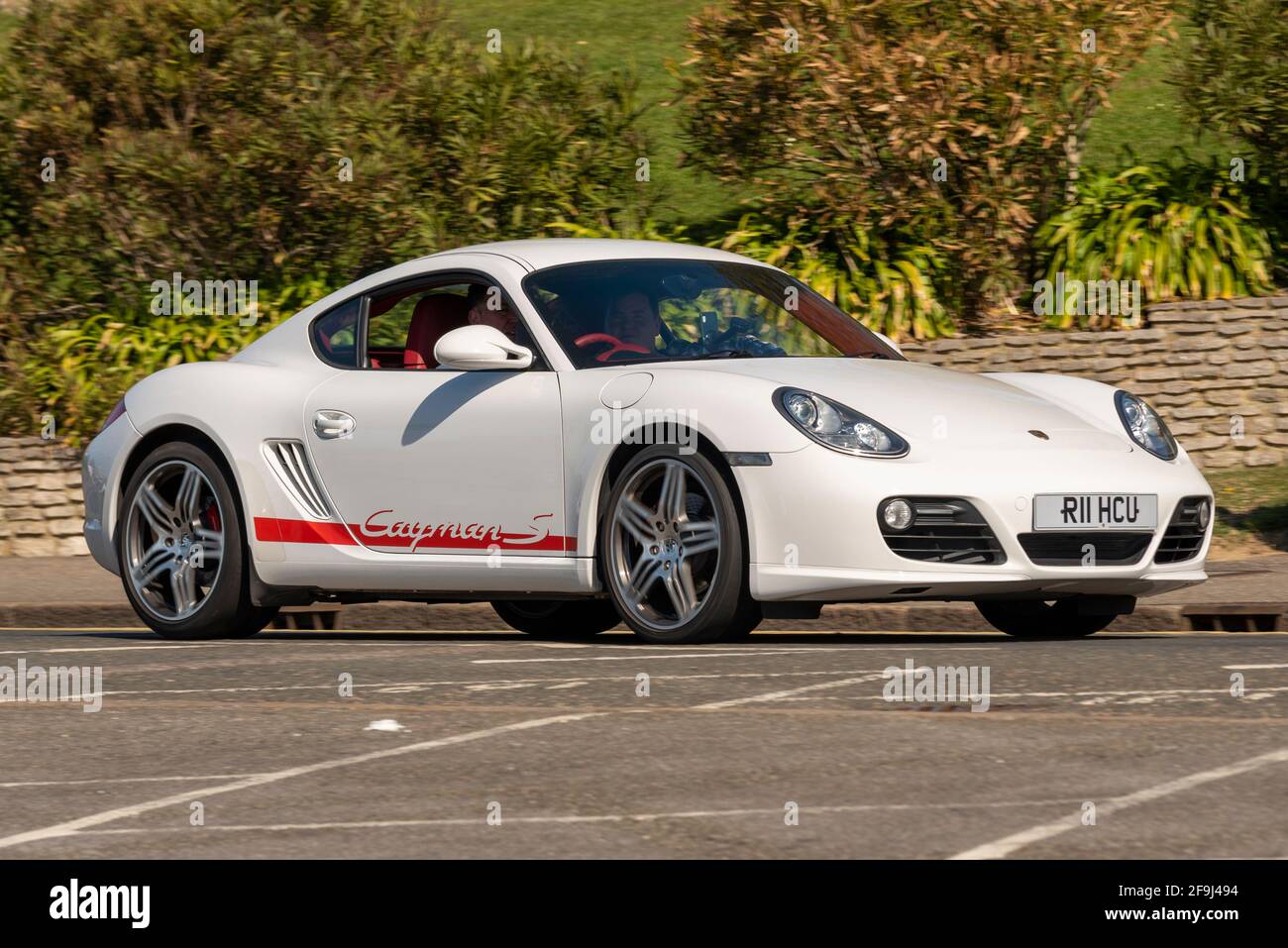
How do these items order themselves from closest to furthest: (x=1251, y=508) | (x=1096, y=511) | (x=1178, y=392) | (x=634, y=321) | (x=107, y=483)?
(x=1096, y=511), (x=634, y=321), (x=107, y=483), (x=1251, y=508), (x=1178, y=392)

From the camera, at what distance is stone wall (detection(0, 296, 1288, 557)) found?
16.2m

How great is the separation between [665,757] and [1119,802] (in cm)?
125

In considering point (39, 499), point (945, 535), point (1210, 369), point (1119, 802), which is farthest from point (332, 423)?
point (1210, 369)

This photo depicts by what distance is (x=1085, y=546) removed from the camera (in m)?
8.08

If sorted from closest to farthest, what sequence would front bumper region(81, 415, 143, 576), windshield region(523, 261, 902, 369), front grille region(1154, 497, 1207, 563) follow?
front grille region(1154, 497, 1207, 563), windshield region(523, 261, 902, 369), front bumper region(81, 415, 143, 576)

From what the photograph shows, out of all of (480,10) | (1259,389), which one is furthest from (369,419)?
(480,10)

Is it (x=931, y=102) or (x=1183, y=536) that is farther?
(x=931, y=102)

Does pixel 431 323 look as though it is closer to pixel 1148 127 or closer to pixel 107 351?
pixel 107 351

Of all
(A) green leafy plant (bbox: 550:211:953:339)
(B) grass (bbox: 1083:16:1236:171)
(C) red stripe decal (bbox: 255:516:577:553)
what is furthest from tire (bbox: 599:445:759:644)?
(B) grass (bbox: 1083:16:1236:171)

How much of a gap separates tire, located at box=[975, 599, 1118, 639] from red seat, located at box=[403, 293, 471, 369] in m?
2.52

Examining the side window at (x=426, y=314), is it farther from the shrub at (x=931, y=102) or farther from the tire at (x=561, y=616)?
the shrub at (x=931, y=102)

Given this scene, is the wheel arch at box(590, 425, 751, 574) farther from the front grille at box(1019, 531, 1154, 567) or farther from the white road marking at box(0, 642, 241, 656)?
the white road marking at box(0, 642, 241, 656)

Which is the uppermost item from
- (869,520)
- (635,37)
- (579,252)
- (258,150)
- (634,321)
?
(635,37)

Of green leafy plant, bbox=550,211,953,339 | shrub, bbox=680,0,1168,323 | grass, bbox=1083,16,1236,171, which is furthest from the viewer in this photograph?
grass, bbox=1083,16,1236,171
